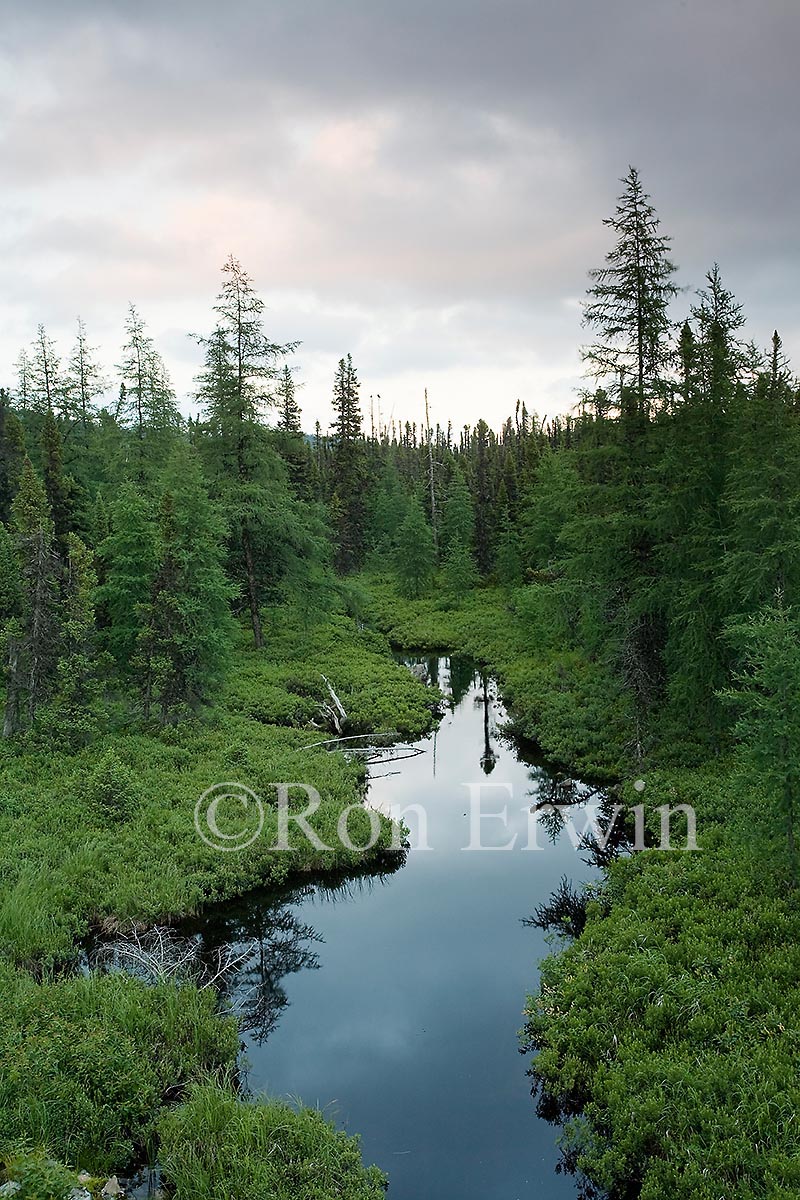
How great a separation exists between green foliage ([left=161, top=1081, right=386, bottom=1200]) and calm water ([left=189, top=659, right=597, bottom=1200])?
3.08 ft

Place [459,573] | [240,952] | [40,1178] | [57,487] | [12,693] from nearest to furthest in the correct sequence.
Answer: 1. [40,1178]
2. [240,952]
3. [12,693]
4. [57,487]
5. [459,573]

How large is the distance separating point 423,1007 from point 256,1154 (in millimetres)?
4326

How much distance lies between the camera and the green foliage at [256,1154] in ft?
24.1

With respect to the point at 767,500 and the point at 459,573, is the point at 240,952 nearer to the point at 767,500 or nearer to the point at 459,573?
the point at 767,500

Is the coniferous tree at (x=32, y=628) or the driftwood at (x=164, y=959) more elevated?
the coniferous tree at (x=32, y=628)

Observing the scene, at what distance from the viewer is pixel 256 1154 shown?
7.73 metres

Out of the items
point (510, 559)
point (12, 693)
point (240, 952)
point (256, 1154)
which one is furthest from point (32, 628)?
point (510, 559)

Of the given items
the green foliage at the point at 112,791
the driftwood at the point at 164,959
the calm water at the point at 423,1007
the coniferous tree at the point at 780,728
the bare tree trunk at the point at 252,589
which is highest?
the bare tree trunk at the point at 252,589

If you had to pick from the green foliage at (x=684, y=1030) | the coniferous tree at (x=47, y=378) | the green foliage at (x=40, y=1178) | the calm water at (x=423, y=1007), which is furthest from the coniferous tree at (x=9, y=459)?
the green foliage at (x=40, y=1178)

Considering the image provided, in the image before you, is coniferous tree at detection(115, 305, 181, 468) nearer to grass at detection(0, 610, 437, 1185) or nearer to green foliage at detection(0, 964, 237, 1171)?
grass at detection(0, 610, 437, 1185)

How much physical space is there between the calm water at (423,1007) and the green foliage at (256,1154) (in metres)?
0.94

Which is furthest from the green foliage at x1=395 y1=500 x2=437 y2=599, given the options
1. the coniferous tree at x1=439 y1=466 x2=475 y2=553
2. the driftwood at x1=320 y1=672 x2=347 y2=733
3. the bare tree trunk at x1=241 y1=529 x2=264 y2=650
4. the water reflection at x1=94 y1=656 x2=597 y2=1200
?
the water reflection at x1=94 y1=656 x2=597 y2=1200

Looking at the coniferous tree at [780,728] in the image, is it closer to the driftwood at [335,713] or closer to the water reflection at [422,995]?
the water reflection at [422,995]

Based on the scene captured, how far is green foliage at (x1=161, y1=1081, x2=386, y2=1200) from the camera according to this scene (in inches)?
289
